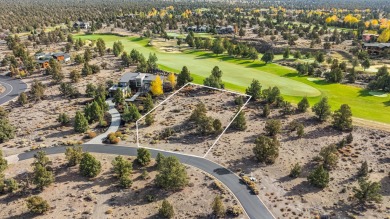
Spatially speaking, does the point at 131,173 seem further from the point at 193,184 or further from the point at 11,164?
the point at 11,164

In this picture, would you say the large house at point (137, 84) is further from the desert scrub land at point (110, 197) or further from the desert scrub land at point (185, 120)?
the desert scrub land at point (110, 197)

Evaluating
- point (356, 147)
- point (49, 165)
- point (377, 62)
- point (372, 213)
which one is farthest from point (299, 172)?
point (377, 62)

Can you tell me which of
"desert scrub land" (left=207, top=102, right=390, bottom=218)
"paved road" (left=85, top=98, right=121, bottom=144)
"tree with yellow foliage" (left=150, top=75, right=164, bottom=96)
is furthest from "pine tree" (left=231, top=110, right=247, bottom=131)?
"paved road" (left=85, top=98, right=121, bottom=144)

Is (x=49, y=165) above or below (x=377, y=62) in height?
below

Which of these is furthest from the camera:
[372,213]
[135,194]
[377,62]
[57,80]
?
[377,62]

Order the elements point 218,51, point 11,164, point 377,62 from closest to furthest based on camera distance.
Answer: point 11,164, point 377,62, point 218,51

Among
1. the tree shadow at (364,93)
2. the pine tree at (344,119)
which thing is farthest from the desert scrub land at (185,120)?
the tree shadow at (364,93)
